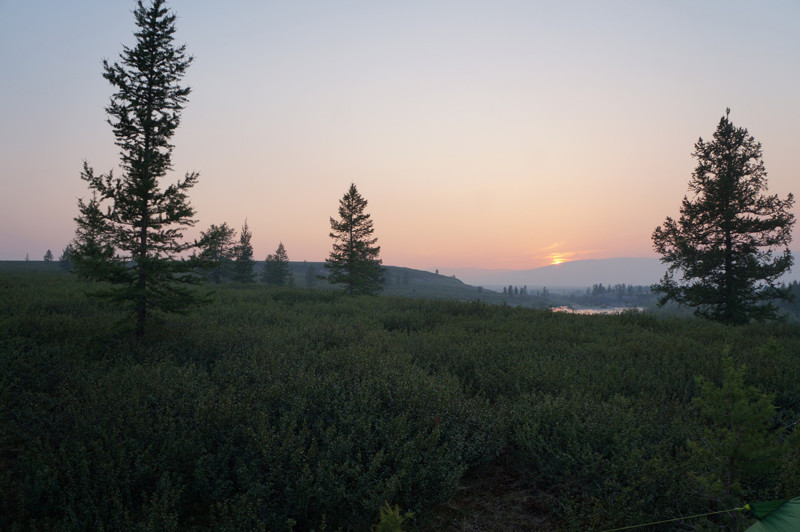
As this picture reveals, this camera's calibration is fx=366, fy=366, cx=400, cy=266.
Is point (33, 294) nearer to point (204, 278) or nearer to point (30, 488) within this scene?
point (204, 278)

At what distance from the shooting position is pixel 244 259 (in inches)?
1843

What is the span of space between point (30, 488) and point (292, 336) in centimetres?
675

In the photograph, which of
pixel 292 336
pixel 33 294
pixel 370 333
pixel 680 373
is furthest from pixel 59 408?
pixel 33 294

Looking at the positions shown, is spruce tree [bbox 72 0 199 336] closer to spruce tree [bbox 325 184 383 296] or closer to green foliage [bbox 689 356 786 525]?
green foliage [bbox 689 356 786 525]

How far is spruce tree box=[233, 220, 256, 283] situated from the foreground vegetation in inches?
1489

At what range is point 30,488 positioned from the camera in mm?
4297

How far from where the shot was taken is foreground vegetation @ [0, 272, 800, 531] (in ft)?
13.7

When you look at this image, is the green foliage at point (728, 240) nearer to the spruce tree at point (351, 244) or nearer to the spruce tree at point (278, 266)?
the spruce tree at point (351, 244)

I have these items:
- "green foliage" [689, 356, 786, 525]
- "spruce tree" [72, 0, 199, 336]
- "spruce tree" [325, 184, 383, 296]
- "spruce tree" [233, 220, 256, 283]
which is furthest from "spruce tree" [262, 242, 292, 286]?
"green foliage" [689, 356, 786, 525]

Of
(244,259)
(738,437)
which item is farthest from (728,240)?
(244,259)

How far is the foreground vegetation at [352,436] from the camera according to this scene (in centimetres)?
418

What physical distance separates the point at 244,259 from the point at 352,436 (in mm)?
46084

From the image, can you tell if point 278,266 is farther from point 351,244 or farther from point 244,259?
point 351,244

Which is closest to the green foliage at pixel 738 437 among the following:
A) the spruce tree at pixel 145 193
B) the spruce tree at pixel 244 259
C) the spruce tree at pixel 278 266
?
the spruce tree at pixel 145 193
